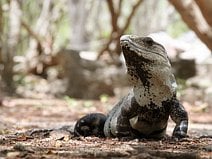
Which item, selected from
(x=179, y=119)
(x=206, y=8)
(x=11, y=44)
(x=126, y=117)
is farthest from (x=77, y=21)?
(x=179, y=119)

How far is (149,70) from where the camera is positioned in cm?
488

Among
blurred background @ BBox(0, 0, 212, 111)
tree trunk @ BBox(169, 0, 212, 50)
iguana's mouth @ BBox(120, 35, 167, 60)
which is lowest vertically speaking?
blurred background @ BBox(0, 0, 212, 111)

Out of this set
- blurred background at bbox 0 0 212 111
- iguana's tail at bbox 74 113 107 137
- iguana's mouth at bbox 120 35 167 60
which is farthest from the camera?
blurred background at bbox 0 0 212 111

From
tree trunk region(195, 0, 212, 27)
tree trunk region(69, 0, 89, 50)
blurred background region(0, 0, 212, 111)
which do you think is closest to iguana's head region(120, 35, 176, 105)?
tree trunk region(195, 0, 212, 27)

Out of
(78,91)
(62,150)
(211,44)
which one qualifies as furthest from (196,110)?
(62,150)

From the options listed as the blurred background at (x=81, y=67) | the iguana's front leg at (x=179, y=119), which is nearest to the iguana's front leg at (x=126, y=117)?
the iguana's front leg at (x=179, y=119)

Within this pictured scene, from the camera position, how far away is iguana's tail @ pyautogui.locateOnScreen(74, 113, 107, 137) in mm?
5602

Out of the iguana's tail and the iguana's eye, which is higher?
the iguana's eye

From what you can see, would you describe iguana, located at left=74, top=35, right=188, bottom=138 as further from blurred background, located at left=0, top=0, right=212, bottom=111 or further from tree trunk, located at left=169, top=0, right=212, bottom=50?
blurred background, located at left=0, top=0, right=212, bottom=111

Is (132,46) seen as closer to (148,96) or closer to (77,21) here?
(148,96)

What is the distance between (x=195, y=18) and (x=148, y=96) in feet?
18.3

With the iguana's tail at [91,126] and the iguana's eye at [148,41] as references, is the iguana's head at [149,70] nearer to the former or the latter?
the iguana's eye at [148,41]

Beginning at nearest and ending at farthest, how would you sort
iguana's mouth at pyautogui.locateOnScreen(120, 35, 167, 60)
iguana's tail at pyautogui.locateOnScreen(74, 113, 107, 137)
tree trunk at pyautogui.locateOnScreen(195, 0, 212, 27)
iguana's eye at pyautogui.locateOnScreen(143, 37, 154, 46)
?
iguana's mouth at pyautogui.locateOnScreen(120, 35, 167, 60)
iguana's eye at pyautogui.locateOnScreen(143, 37, 154, 46)
iguana's tail at pyautogui.locateOnScreen(74, 113, 107, 137)
tree trunk at pyautogui.locateOnScreen(195, 0, 212, 27)

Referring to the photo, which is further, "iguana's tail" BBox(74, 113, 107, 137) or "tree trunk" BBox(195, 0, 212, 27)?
"tree trunk" BBox(195, 0, 212, 27)
